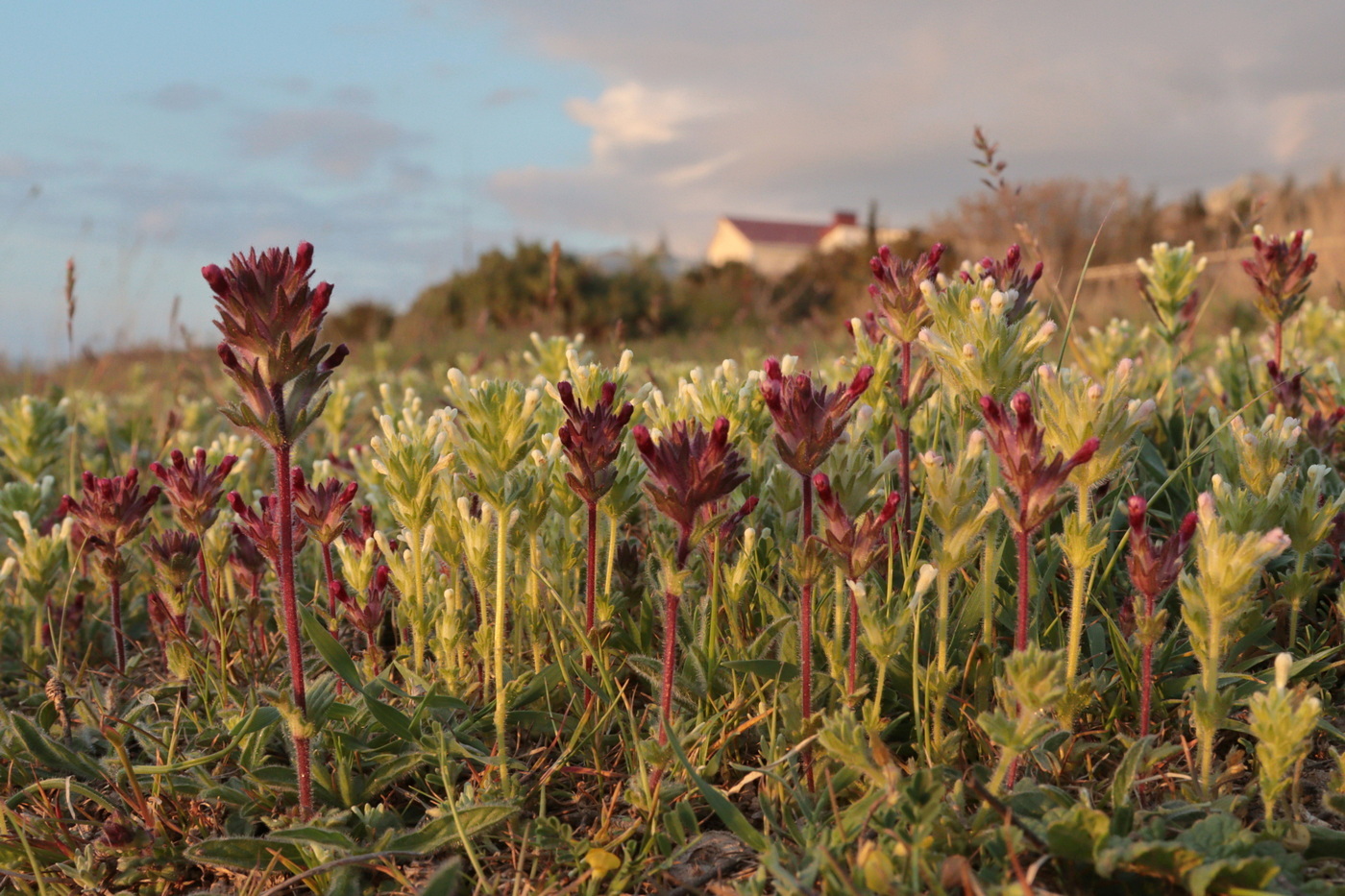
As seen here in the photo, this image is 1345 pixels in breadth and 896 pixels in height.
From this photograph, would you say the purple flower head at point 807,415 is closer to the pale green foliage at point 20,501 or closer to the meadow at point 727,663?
the meadow at point 727,663

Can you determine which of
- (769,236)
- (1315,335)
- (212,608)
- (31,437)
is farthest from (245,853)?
(769,236)

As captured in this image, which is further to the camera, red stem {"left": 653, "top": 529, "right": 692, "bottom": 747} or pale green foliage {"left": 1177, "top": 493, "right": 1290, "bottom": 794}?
red stem {"left": 653, "top": 529, "right": 692, "bottom": 747}

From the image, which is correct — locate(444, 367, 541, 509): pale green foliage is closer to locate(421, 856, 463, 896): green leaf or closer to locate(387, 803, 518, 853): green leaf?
locate(387, 803, 518, 853): green leaf

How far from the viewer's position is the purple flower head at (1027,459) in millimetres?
1689

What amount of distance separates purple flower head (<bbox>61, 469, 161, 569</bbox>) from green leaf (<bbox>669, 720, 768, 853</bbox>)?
72.1 inches

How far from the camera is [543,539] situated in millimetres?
2561

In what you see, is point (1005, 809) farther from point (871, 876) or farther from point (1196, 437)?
point (1196, 437)

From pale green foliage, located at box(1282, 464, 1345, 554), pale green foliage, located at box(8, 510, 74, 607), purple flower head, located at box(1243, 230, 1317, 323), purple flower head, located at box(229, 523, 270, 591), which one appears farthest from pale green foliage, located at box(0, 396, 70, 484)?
purple flower head, located at box(1243, 230, 1317, 323)

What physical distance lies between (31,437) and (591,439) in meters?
3.19

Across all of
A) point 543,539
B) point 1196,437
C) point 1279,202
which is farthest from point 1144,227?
point 543,539

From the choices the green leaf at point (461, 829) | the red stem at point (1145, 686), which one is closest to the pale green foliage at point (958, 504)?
the red stem at point (1145, 686)

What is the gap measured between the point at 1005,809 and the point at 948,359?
1074 millimetres

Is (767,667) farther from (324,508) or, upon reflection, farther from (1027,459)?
(324,508)

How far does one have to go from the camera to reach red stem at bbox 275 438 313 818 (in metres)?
1.71
